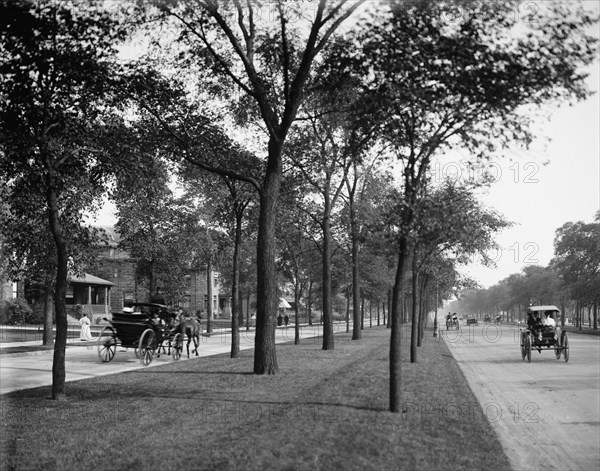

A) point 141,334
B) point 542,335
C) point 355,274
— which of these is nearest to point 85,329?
point 141,334

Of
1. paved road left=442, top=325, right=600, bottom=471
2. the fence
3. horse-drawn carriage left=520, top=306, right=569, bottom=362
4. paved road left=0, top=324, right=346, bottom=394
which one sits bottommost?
the fence

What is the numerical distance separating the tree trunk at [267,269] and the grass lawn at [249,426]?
3.45 ft

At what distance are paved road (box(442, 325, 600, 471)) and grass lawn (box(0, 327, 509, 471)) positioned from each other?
46 cm

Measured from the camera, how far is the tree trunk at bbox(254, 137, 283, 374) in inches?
634

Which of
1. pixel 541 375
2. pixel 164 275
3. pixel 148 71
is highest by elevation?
pixel 148 71

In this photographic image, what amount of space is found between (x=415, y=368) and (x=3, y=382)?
34.2ft

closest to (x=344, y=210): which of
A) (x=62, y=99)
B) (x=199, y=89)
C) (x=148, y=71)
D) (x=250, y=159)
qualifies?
(x=250, y=159)

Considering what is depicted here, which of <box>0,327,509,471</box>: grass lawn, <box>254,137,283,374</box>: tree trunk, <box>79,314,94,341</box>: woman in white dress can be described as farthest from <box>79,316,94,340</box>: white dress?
<box>254,137,283,374</box>: tree trunk

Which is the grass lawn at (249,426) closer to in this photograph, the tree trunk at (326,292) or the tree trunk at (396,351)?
the tree trunk at (396,351)

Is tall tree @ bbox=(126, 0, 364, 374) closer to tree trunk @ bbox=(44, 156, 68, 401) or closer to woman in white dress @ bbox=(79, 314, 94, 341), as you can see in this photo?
tree trunk @ bbox=(44, 156, 68, 401)

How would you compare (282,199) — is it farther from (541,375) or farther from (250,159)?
(541,375)

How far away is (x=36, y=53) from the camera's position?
37.3 feet

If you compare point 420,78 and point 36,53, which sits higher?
point 36,53

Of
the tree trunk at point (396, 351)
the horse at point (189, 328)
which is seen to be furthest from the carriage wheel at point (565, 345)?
the tree trunk at point (396, 351)
